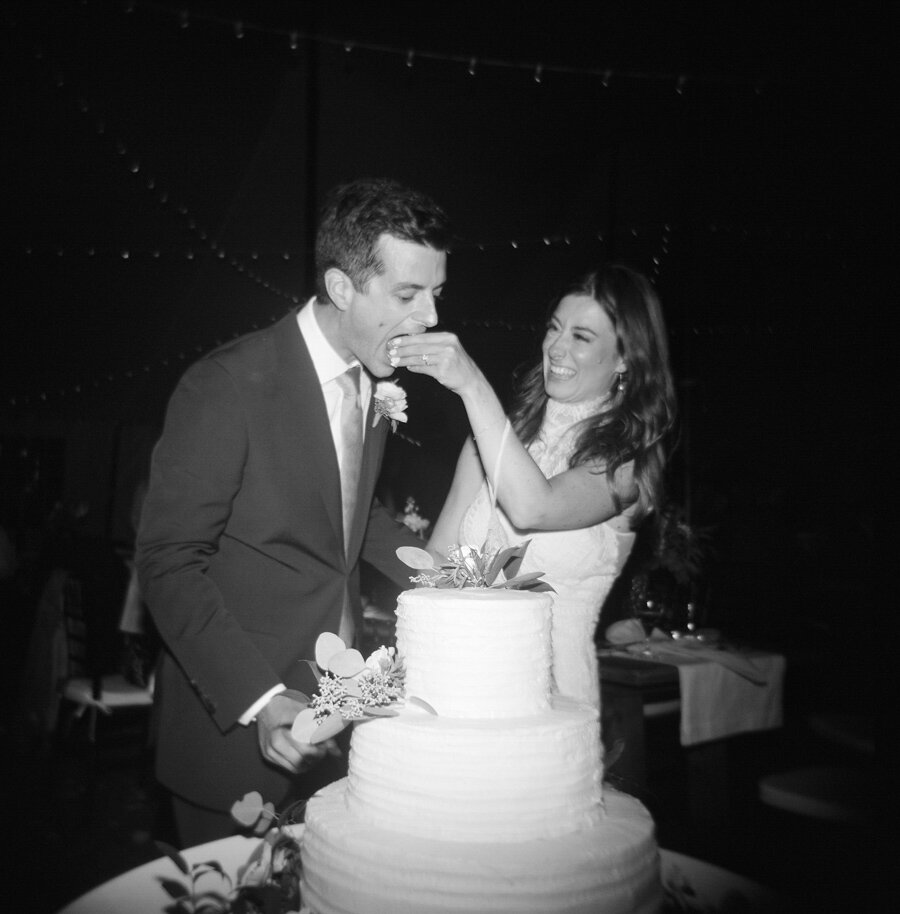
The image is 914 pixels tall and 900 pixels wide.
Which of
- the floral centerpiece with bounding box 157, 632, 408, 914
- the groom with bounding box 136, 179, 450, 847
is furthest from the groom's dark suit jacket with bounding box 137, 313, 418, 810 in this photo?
the floral centerpiece with bounding box 157, 632, 408, 914

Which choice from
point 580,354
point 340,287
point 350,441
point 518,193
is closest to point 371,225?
point 340,287

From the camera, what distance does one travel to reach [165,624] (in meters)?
1.78

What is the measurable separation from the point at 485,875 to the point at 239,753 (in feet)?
3.00

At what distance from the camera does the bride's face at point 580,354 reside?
2539 mm

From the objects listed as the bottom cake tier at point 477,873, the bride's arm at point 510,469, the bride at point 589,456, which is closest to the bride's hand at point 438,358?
the bride's arm at point 510,469

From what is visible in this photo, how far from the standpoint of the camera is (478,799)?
126cm

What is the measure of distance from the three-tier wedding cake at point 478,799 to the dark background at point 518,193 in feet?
10.3

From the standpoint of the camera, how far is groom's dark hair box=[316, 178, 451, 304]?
6.75ft

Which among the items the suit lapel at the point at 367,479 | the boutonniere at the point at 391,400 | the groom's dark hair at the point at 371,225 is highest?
the groom's dark hair at the point at 371,225

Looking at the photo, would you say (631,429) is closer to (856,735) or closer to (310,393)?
(310,393)

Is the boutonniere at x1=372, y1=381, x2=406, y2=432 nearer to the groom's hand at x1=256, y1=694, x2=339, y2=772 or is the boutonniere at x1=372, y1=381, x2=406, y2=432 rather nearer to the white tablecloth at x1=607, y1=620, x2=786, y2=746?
the groom's hand at x1=256, y1=694, x2=339, y2=772

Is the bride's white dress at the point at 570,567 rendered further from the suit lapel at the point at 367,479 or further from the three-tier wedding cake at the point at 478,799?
the three-tier wedding cake at the point at 478,799

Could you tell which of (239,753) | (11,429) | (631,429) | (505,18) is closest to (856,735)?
(631,429)

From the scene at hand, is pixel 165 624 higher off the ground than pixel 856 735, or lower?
higher
